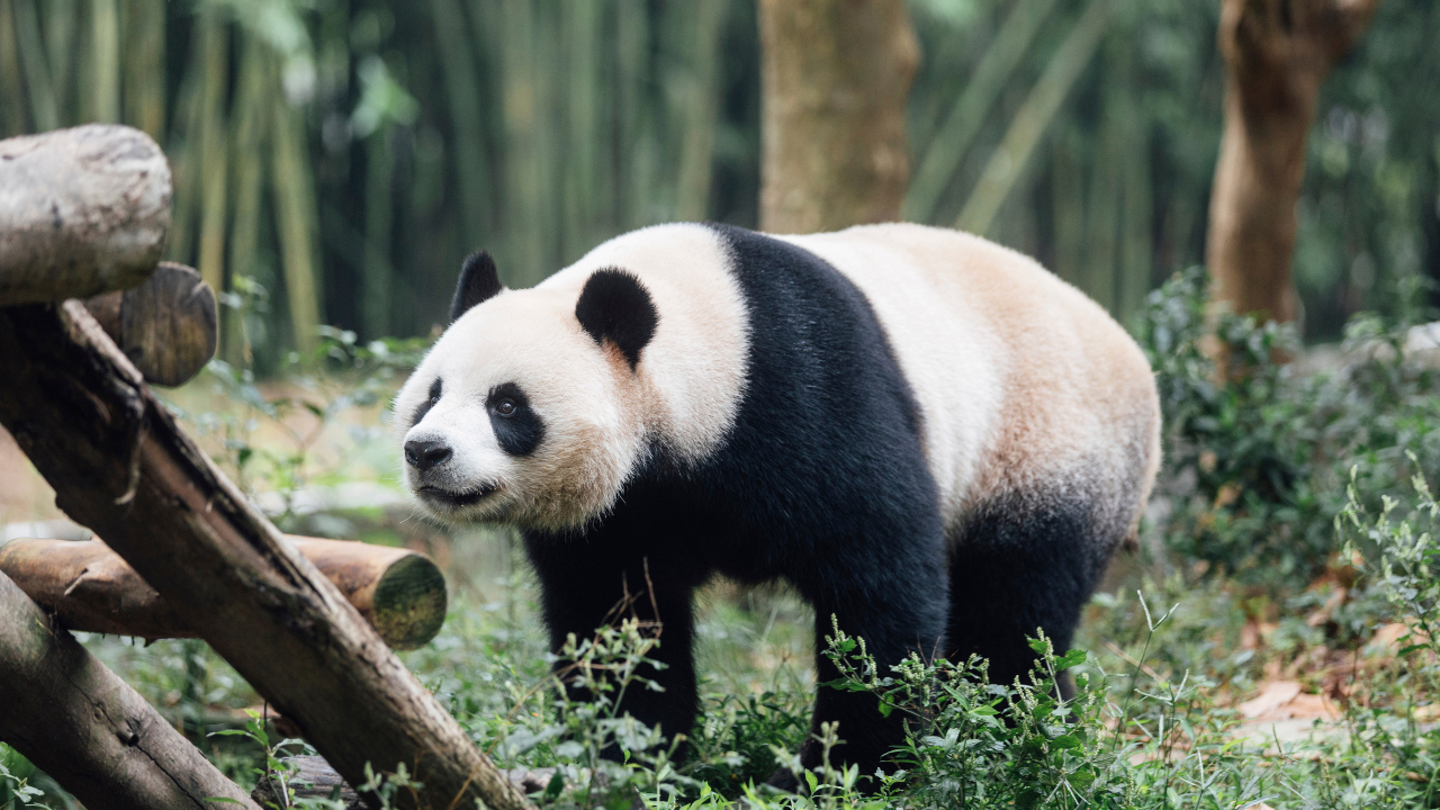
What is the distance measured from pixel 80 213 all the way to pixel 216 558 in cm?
54

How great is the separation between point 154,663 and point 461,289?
7.15 feet

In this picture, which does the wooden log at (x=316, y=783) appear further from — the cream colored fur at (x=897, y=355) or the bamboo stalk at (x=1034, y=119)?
the bamboo stalk at (x=1034, y=119)

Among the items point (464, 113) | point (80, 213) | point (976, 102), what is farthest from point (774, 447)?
point (976, 102)

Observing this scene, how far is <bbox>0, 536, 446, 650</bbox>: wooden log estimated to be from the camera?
6.61 feet

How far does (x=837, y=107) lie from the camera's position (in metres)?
4.91

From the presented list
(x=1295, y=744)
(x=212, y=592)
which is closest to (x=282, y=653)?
(x=212, y=592)

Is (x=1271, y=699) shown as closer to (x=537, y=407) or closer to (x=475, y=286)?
(x=537, y=407)

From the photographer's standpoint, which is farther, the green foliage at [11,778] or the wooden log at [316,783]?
the green foliage at [11,778]

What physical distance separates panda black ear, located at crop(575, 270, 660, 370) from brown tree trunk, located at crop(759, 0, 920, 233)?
8.17ft

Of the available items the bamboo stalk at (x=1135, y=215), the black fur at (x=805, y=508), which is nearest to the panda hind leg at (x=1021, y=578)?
the black fur at (x=805, y=508)

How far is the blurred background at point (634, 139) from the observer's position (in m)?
7.26

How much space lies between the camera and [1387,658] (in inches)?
136

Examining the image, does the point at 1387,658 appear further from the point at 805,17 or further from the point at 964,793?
→ the point at 805,17

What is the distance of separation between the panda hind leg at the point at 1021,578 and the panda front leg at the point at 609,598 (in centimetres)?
79
